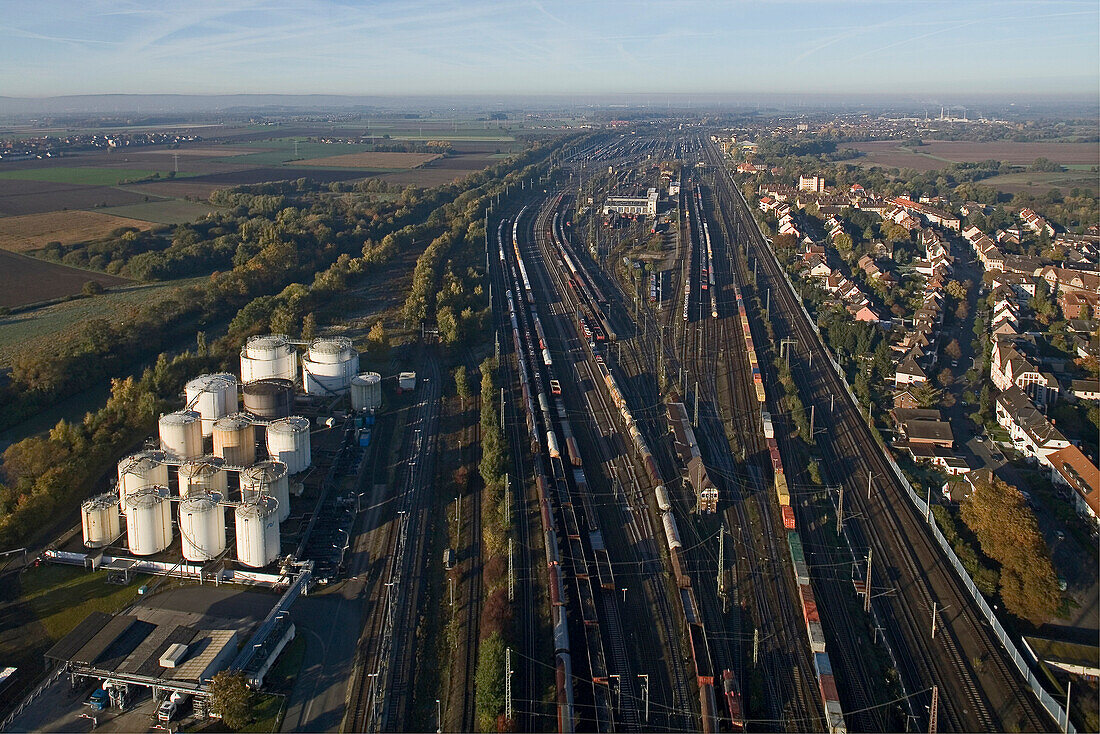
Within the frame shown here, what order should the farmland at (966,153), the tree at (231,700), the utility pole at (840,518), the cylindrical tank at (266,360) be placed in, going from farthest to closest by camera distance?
the farmland at (966,153) < the cylindrical tank at (266,360) < the utility pole at (840,518) < the tree at (231,700)

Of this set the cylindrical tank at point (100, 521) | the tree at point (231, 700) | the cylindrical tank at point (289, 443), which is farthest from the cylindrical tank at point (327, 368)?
the tree at point (231, 700)

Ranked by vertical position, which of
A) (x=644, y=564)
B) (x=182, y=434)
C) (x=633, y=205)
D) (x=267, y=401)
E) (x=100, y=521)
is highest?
(x=633, y=205)

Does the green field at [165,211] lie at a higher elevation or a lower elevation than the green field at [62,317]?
higher

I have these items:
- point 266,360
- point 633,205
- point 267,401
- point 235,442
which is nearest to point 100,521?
point 235,442

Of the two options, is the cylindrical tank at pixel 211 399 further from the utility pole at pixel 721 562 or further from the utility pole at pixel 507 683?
the utility pole at pixel 721 562

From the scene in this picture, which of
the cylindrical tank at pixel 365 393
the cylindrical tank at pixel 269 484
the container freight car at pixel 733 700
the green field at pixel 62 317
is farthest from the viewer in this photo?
the green field at pixel 62 317

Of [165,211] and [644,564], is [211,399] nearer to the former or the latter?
[644,564]

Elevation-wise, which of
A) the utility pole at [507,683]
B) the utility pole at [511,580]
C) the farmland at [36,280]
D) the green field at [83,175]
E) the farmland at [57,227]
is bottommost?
the utility pole at [507,683]
